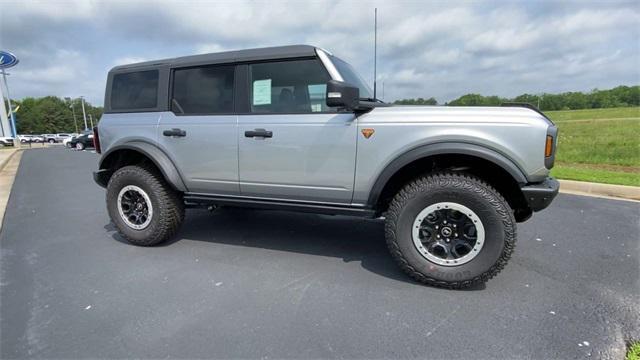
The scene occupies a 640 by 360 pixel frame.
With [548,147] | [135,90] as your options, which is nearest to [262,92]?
[135,90]

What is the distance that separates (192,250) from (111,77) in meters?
2.15

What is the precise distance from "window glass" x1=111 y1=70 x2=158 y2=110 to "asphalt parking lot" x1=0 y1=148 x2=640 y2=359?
5.13 ft

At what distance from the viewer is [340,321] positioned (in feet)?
7.91

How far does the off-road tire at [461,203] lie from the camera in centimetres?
269

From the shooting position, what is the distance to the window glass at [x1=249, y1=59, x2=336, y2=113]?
314 centimetres

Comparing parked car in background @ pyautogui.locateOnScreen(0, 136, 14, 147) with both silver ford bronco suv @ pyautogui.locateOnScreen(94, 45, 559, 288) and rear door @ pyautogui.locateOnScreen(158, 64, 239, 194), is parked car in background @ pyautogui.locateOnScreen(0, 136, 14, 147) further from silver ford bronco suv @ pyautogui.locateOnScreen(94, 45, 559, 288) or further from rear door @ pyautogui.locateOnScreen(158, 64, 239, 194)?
rear door @ pyautogui.locateOnScreen(158, 64, 239, 194)

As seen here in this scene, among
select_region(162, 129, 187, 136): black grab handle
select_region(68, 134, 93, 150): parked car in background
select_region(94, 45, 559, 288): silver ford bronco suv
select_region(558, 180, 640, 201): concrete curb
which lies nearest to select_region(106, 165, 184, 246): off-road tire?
select_region(94, 45, 559, 288): silver ford bronco suv

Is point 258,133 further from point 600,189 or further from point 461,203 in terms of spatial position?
point 600,189

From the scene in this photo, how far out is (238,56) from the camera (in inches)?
132

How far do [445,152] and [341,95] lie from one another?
917 mm

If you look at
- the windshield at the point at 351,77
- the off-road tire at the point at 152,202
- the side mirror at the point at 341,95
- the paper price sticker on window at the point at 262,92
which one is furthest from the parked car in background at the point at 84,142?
Result: the side mirror at the point at 341,95

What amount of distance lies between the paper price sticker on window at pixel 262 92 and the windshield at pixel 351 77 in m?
0.66

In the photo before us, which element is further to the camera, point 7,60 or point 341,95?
point 7,60

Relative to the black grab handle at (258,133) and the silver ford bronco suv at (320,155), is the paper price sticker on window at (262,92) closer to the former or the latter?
the silver ford bronco suv at (320,155)
